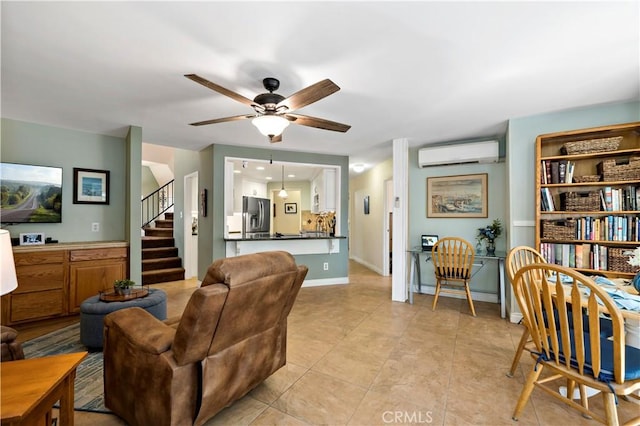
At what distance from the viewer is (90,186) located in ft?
12.7

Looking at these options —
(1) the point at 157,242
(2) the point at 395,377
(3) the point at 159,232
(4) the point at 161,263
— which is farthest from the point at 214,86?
(3) the point at 159,232

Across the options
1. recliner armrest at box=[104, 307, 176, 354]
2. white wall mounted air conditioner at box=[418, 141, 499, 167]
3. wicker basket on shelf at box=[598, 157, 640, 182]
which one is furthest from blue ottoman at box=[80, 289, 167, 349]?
wicker basket on shelf at box=[598, 157, 640, 182]

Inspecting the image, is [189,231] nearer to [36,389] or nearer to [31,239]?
[31,239]

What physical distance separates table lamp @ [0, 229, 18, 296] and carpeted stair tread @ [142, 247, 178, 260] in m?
4.59

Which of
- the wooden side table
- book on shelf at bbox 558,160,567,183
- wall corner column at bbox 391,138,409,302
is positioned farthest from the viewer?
wall corner column at bbox 391,138,409,302

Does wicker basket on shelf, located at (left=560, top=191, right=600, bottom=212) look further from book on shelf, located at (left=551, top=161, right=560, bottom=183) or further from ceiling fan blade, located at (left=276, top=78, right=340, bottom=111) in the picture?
ceiling fan blade, located at (left=276, top=78, right=340, bottom=111)

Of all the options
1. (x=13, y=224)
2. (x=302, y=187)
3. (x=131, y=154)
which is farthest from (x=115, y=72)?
(x=302, y=187)

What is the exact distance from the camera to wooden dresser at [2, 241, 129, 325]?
122 inches

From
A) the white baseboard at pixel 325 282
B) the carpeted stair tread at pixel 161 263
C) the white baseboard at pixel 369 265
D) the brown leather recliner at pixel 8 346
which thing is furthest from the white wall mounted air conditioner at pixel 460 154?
the carpeted stair tread at pixel 161 263

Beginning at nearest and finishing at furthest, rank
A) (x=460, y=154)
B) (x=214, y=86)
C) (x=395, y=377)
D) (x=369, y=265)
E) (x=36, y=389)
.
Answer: (x=36, y=389) → (x=214, y=86) → (x=395, y=377) → (x=460, y=154) → (x=369, y=265)

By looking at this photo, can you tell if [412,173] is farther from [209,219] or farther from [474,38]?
[209,219]

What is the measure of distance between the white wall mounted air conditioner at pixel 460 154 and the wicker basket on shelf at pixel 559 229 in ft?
3.88

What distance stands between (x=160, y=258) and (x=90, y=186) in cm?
216

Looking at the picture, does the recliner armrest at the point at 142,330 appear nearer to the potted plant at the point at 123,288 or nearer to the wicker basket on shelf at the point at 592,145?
the potted plant at the point at 123,288
